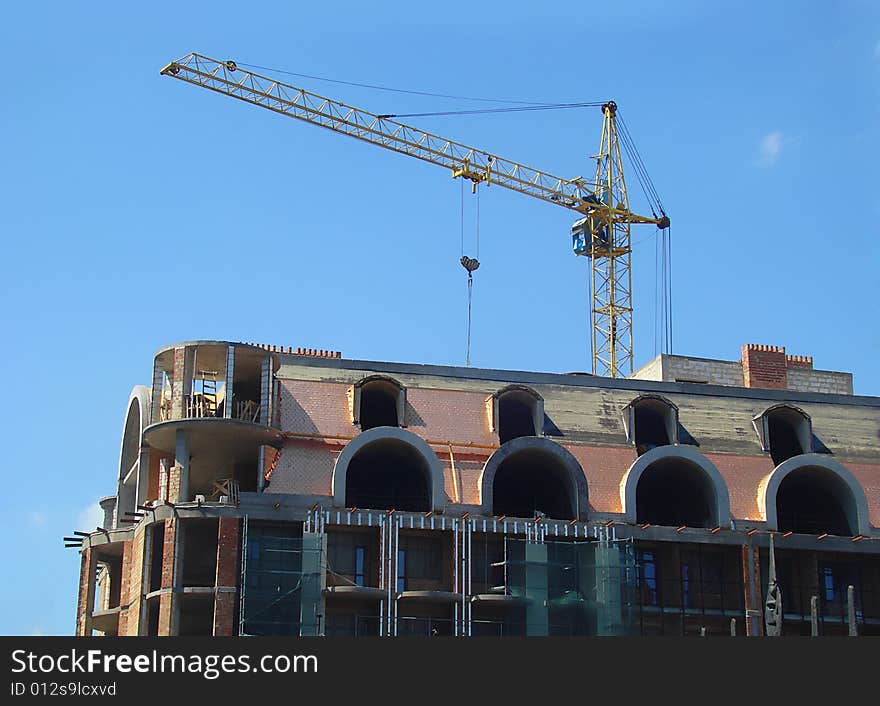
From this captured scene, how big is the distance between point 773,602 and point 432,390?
68.6 feet

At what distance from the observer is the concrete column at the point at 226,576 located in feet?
216

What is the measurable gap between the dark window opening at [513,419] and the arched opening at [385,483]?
4.66m

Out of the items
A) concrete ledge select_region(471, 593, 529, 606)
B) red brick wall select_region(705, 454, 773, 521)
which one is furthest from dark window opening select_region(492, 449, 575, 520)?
red brick wall select_region(705, 454, 773, 521)

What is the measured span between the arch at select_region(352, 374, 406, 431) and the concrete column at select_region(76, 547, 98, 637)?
1408 centimetres

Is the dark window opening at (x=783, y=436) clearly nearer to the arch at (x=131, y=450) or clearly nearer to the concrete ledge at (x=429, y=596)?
the concrete ledge at (x=429, y=596)

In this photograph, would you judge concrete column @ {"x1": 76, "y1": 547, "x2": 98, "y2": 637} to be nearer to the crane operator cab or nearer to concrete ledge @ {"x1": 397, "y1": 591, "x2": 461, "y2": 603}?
concrete ledge @ {"x1": 397, "y1": 591, "x2": 461, "y2": 603}

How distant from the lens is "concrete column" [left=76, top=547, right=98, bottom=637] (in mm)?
73250

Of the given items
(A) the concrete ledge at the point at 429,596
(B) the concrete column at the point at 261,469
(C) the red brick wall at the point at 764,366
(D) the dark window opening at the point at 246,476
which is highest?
(C) the red brick wall at the point at 764,366

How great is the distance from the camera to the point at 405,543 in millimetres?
69875

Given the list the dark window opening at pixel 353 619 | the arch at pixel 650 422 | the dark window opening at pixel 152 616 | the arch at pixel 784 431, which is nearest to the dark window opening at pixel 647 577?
the arch at pixel 650 422

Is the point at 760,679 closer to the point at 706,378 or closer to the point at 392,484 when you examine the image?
the point at 392,484

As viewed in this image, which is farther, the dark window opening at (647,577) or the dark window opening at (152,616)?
the dark window opening at (647,577)

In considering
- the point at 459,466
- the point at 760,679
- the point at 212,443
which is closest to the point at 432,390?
the point at 459,466

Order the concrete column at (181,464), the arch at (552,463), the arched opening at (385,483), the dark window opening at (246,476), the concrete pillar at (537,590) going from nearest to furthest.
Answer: the concrete pillar at (537,590)
the concrete column at (181,464)
the arch at (552,463)
the arched opening at (385,483)
the dark window opening at (246,476)
